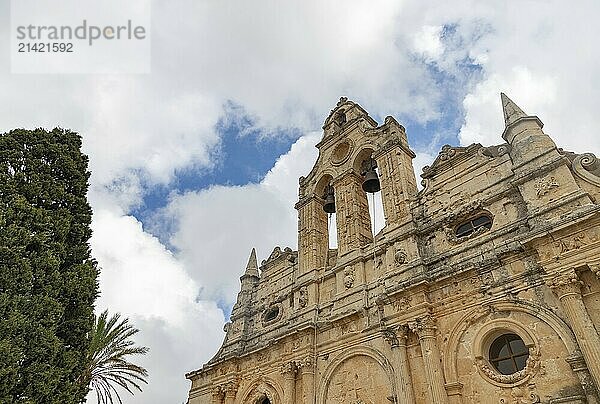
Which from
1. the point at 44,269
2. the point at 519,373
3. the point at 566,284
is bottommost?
the point at 519,373

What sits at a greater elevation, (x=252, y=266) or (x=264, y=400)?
(x=252, y=266)

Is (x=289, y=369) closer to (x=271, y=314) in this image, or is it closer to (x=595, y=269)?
(x=271, y=314)

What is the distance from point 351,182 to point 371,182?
776 mm

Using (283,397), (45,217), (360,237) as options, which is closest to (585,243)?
(360,237)

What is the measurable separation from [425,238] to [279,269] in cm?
690

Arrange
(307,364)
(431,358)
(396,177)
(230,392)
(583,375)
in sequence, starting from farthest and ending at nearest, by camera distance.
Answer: (230,392)
(396,177)
(307,364)
(431,358)
(583,375)

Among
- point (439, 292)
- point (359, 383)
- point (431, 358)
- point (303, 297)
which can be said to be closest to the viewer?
point (431, 358)

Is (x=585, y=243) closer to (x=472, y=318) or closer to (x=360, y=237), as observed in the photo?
(x=472, y=318)

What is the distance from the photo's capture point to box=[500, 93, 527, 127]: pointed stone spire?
11.8 metres

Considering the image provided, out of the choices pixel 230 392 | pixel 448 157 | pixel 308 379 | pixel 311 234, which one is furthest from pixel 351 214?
pixel 230 392

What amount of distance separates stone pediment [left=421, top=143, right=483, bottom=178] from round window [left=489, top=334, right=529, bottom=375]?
5312mm

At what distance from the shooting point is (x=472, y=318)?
10.0 m

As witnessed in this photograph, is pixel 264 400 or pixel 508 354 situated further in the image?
pixel 264 400

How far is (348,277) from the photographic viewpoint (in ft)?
44.6
